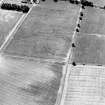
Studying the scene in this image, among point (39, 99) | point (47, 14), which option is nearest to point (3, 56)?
point (39, 99)

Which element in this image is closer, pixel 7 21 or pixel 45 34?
pixel 45 34

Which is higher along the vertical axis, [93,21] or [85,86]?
[85,86]

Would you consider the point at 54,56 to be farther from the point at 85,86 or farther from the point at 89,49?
the point at 85,86

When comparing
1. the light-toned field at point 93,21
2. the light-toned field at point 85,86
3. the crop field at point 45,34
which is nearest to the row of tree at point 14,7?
the crop field at point 45,34

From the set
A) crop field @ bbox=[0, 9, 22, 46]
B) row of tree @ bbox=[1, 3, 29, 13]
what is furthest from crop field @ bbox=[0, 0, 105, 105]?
row of tree @ bbox=[1, 3, 29, 13]

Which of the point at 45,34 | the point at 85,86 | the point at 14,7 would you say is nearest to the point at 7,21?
the point at 14,7

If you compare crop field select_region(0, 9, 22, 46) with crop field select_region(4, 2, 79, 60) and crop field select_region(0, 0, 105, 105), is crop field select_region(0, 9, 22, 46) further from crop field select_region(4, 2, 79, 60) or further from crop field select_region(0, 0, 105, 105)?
crop field select_region(4, 2, 79, 60)

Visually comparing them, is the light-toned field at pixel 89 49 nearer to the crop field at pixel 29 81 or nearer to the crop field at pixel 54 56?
the crop field at pixel 54 56

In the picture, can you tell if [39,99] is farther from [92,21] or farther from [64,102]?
[92,21]
